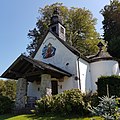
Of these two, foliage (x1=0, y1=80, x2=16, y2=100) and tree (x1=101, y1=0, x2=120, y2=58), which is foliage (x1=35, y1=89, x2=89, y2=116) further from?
tree (x1=101, y1=0, x2=120, y2=58)

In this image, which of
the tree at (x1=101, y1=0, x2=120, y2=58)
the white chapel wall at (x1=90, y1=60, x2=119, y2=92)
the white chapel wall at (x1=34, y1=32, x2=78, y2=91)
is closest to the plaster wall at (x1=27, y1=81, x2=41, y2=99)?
the white chapel wall at (x1=34, y1=32, x2=78, y2=91)

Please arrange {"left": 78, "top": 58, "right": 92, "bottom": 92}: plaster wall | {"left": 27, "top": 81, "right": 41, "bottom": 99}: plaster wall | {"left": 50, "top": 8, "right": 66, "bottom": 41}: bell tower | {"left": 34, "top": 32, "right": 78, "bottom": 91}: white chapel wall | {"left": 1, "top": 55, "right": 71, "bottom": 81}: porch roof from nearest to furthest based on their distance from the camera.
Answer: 1. {"left": 1, "top": 55, "right": 71, "bottom": 81}: porch roof
2. {"left": 34, "top": 32, "right": 78, "bottom": 91}: white chapel wall
3. {"left": 78, "top": 58, "right": 92, "bottom": 92}: plaster wall
4. {"left": 27, "top": 81, "right": 41, "bottom": 99}: plaster wall
5. {"left": 50, "top": 8, "right": 66, "bottom": 41}: bell tower

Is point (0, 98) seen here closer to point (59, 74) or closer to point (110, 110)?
point (59, 74)

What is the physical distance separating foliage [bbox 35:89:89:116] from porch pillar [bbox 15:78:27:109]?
3944 millimetres

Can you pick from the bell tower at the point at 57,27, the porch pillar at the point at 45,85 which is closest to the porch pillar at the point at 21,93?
the porch pillar at the point at 45,85

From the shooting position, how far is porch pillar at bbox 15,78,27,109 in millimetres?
16763

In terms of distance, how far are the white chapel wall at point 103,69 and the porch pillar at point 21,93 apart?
22.6ft

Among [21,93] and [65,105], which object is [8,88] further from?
[65,105]

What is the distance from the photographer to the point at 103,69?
19.8 m

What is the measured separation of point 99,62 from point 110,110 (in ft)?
43.8

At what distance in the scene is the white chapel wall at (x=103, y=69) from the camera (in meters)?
19.8

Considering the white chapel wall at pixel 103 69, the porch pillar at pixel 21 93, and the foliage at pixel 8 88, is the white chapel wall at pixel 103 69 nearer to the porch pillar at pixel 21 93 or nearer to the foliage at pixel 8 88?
the porch pillar at pixel 21 93

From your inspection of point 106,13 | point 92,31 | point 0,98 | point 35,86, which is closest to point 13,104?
point 0,98

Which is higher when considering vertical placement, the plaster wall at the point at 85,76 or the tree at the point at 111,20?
the tree at the point at 111,20
